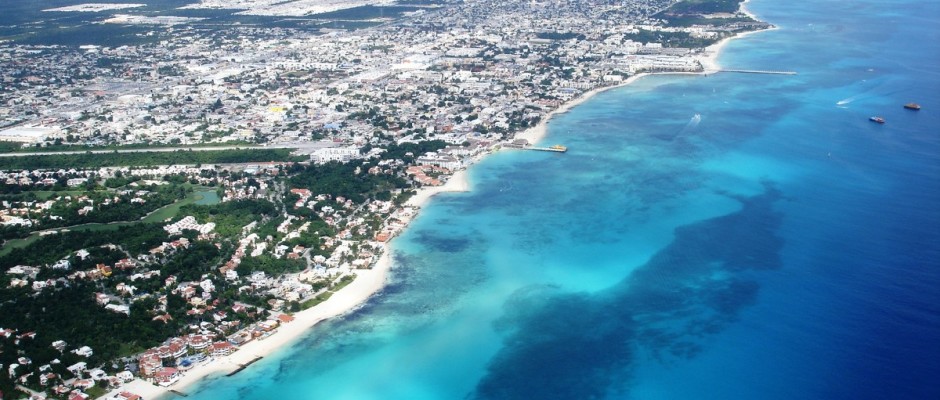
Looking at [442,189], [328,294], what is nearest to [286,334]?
[328,294]

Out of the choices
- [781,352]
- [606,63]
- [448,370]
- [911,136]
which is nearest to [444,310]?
[448,370]

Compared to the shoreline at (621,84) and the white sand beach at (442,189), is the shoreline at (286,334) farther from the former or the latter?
the shoreline at (621,84)

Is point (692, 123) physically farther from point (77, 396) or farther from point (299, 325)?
point (77, 396)

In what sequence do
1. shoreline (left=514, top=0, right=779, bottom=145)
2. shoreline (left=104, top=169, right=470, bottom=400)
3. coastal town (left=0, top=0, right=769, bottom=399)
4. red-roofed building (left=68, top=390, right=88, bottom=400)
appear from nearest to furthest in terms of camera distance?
red-roofed building (left=68, top=390, right=88, bottom=400) < shoreline (left=104, top=169, right=470, bottom=400) < coastal town (left=0, top=0, right=769, bottom=399) < shoreline (left=514, top=0, right=779, bottom=145)

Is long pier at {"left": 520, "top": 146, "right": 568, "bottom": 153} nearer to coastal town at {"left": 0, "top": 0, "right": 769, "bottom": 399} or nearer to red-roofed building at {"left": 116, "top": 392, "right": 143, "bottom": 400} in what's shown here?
coastal town at {"left": 0, "top": 0, "right": 769, "bottom": 399}

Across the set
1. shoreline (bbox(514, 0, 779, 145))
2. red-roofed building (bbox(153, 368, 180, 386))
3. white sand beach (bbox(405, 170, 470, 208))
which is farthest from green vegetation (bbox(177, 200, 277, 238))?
shoreline (bbox(514, 0, 779, 145))

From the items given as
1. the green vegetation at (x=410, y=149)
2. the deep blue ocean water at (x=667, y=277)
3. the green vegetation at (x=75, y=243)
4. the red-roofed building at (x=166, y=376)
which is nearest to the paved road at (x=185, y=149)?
the green vegetation at (x=410, y=149)
